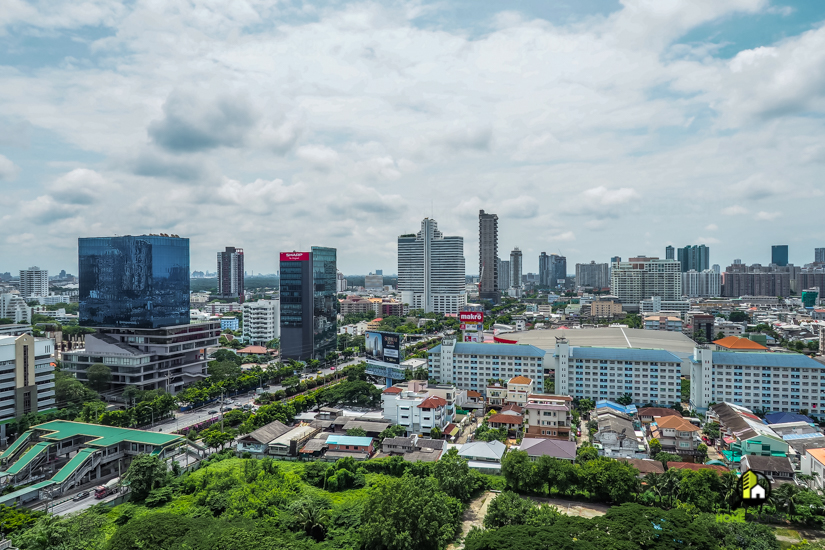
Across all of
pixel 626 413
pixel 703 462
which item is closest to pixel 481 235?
pixel 626 413

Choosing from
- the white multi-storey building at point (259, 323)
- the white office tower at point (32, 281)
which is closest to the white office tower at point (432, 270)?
the white multi-storey building at point (259, 323)

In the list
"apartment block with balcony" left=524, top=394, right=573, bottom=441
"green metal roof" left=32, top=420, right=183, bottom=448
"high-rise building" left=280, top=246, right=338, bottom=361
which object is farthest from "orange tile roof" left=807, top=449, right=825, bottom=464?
"high-rise building" left=280, top=246, right=338, bottom=361

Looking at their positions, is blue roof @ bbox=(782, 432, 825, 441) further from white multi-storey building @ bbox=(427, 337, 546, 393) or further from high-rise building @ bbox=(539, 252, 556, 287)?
high-rise building @ bbox=(539, 252, 556, 287)

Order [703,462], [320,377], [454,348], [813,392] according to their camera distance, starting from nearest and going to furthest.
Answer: [703,462]
[813,392]
[454,348]
[320,377]

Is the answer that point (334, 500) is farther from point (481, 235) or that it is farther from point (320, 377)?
point (481, 235)

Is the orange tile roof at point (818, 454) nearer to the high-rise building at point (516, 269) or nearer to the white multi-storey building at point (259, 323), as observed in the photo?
the white multi-storey building at point (259, 323)

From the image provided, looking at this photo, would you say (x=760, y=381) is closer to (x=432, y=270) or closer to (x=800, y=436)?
(x=800, y=436)
